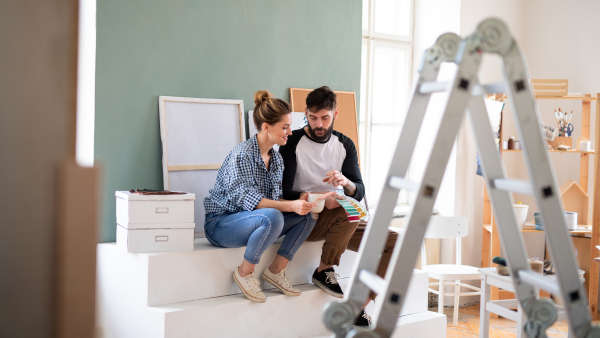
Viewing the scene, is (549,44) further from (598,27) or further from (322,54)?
(322,54)

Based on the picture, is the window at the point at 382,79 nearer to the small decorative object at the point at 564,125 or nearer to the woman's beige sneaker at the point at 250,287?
the small decorative object at the point at 564,125

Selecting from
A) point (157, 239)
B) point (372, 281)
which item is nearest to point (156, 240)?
point (157, 239)

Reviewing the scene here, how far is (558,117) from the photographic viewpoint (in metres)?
4.44

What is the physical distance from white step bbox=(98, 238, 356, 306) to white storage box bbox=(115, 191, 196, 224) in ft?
0.60

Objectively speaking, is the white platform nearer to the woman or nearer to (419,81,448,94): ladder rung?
the woman

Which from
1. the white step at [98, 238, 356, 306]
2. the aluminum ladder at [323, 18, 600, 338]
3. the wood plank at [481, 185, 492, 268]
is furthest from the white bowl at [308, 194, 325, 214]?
the wood plank at [481, 185, 492, 268]

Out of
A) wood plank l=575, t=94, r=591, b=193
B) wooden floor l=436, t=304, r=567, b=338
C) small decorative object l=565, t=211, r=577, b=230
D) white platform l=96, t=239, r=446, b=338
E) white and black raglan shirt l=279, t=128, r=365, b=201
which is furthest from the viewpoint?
wood plank l=575, t=94, r=591, b=193

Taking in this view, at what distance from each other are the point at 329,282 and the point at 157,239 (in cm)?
104

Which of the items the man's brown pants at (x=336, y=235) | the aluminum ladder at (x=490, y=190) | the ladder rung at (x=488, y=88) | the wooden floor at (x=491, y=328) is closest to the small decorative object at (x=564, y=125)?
the wooden floor at (x=491, y=328)

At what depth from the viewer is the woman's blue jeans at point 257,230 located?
9.04 feet

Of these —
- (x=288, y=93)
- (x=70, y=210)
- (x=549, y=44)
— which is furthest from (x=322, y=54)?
(x=70, y=210)

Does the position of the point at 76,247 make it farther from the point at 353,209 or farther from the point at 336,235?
the point at 336,235

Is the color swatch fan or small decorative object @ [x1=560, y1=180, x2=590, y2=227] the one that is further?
small decorative object @ [x1=560, y1=180, x2=590, y2=227]

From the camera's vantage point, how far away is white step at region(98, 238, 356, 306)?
2732 mm
